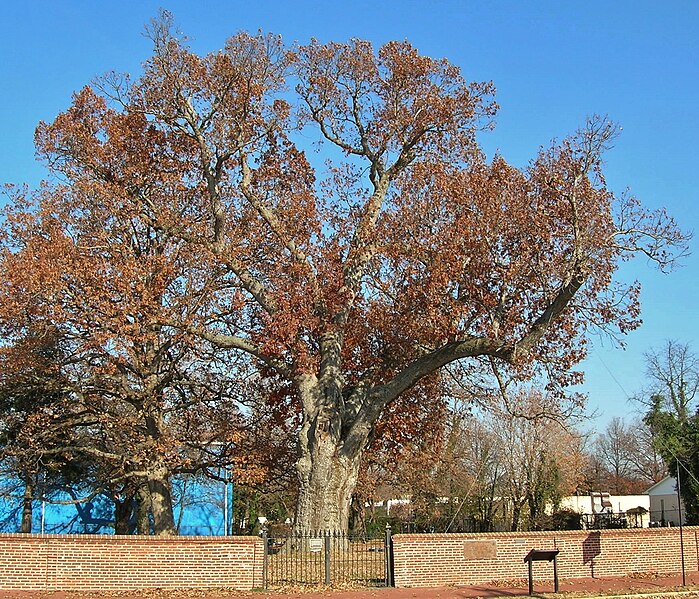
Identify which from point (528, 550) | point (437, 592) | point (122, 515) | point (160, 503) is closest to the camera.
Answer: point (437, 592)

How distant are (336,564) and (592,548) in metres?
6.23

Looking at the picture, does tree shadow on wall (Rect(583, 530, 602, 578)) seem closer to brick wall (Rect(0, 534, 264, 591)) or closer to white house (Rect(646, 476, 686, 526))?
brick wall (Rect(0, 534, 264, 591))

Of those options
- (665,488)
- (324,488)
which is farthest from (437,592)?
(665,488)

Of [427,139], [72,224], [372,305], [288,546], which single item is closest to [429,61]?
[427,139]

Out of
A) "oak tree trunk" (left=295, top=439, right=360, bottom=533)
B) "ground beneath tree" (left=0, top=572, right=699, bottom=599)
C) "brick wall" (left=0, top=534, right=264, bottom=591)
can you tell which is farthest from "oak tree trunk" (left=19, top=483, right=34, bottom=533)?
"ground beneath tree" (left=0, top=572, right=699, bottom=599)

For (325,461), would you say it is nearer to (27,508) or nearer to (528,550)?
(528,550)

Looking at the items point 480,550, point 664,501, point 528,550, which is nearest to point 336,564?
point 480,550

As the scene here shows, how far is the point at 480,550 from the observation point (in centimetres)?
1906

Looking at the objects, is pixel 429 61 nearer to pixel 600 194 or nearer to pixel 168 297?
pixel 600 194

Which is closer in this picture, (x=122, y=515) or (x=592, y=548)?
(x=592, y=548)

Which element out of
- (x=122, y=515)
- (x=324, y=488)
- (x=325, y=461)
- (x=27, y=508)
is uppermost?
(x=325, y=461)

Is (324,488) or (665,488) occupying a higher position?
(324,488)

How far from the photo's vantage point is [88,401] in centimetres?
2661

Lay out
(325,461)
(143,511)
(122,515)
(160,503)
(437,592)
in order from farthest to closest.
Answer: (122,515) < (143,511) < (160,503) < (325,461) < (437,592)
